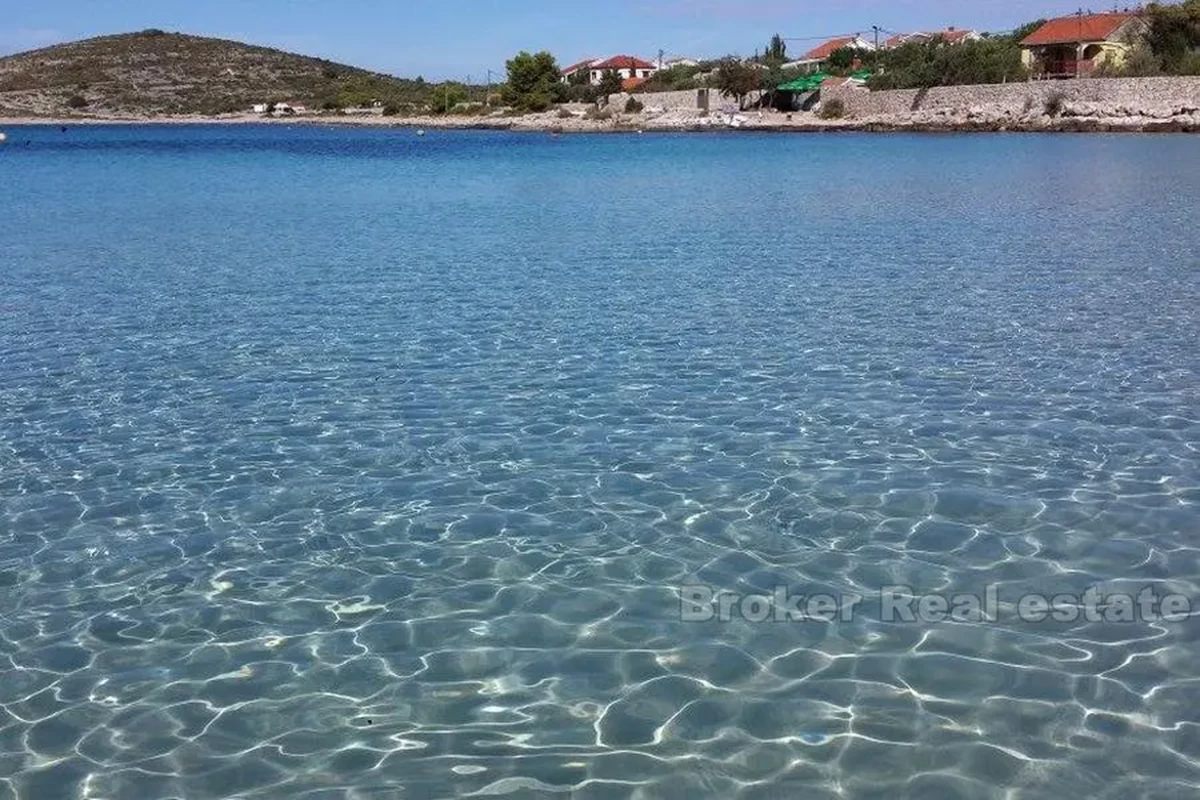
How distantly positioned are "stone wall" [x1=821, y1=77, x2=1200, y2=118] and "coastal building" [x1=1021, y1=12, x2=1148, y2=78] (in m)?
8.04

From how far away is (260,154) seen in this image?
6438 cm

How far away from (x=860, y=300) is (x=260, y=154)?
2194 inches

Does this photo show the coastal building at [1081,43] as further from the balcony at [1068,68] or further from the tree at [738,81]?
the tree at [738,81]

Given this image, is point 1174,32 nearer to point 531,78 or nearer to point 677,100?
point 677,100

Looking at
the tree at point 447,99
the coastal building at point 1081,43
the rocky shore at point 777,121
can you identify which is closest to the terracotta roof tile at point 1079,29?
the coastal building at point 1081,43

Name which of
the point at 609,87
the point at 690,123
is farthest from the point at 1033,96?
the point at 609,87

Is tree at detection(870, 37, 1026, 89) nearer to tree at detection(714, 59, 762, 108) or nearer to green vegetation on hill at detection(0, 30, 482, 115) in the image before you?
tree at detection(714, 59, 762, 108)

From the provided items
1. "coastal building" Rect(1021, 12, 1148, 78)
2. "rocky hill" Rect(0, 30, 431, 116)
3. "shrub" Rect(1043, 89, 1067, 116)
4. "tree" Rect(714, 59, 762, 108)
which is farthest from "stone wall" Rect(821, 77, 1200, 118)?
"rocky hill" Rect(0, 30, 431, 116)

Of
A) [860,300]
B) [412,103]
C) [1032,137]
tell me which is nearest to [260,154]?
[1032,137]

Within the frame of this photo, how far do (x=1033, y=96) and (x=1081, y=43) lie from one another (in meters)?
14.5

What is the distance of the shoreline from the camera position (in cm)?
6931

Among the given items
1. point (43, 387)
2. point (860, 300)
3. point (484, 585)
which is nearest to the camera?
point (484, 585)

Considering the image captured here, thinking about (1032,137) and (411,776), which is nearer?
(411,776)

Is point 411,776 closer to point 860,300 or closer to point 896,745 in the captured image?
point 896,745
